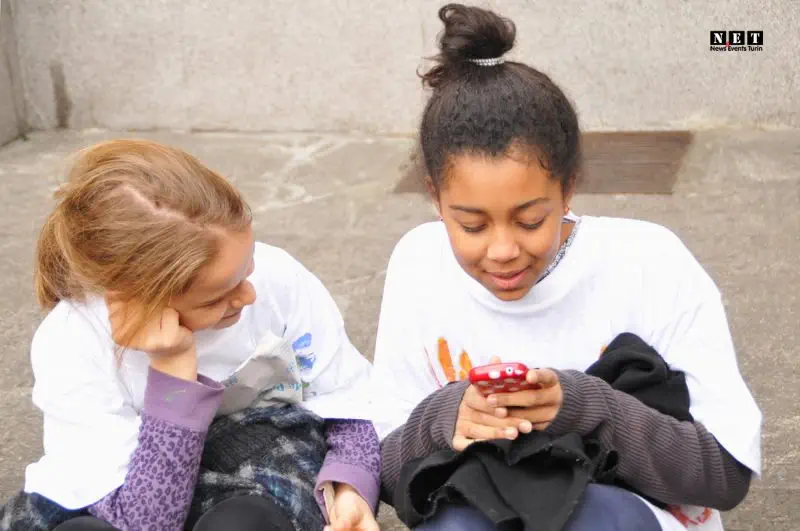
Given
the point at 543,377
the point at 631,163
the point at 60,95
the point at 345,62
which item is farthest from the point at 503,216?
the point at 60,95

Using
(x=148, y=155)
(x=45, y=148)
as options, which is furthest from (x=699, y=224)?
(x=45, y=148)

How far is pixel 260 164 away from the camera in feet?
18.0

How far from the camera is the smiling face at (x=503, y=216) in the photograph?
6.51 feet

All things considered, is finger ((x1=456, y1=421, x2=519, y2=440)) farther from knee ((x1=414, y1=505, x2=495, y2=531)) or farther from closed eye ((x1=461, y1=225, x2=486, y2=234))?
closed eye ((x1=461, y1=225, x2=486, y2=234))

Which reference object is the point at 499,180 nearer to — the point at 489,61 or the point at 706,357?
the point at 489,61

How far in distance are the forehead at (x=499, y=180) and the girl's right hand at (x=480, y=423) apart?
320 millimetres

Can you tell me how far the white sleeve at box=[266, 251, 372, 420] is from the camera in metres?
2.33

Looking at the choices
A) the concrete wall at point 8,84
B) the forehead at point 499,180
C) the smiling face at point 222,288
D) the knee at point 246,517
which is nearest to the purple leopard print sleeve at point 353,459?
the knee at point 246,517

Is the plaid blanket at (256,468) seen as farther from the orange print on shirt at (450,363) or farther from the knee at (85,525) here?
the orange print on shirt at (450,363)

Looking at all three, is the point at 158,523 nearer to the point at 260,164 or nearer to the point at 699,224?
the point at 699,224

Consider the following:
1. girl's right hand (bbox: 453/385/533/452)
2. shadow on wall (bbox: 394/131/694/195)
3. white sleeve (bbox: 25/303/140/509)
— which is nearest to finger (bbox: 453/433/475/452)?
girl's right hand (bbox: 453/385/533/452)

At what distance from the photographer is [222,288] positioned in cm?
211

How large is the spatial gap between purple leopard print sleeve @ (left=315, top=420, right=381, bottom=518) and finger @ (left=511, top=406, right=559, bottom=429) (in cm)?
39

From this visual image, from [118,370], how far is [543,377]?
819 mm
